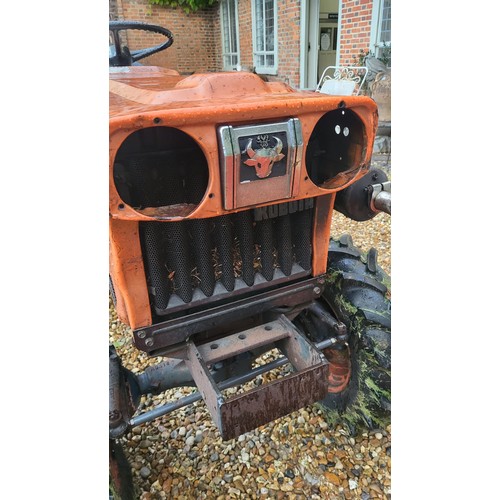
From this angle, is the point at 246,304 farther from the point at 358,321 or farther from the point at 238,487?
the point at 238,487

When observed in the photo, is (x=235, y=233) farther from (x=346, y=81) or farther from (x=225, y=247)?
(x=346, y=81)

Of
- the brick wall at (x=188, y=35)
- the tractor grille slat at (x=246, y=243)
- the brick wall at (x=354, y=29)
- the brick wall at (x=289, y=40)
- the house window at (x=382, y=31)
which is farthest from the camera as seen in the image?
the brick wall at (x=188, y=35)

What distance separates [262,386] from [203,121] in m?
0.80

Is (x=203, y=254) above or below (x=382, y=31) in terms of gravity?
below

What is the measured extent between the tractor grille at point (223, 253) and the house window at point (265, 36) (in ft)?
27.3

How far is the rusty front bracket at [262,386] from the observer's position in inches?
50.5

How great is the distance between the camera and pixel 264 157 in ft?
3.77

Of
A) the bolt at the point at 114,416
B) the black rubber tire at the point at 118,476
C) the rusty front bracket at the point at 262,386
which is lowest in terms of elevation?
the black rubber tire at the point at 118,476

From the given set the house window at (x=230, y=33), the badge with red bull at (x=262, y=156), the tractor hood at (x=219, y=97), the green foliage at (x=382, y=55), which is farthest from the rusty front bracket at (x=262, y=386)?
the house window at (x=230, y=33)

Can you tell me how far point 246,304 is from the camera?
1531mm

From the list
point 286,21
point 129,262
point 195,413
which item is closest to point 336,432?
point 195,413

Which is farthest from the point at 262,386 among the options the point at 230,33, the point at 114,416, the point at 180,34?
the point at 180,34

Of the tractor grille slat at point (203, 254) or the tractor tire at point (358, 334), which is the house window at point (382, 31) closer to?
the tractor tire at point (358, 334)

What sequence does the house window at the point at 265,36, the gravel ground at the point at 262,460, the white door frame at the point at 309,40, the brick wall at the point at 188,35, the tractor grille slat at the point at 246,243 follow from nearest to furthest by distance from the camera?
the tractor grille slat at the point at 246,243
the gravel ground at the point at 262,460
the white door frame at the point at 309,40
the house window at the point at 265,36
the brick wall at the point at 188,35
